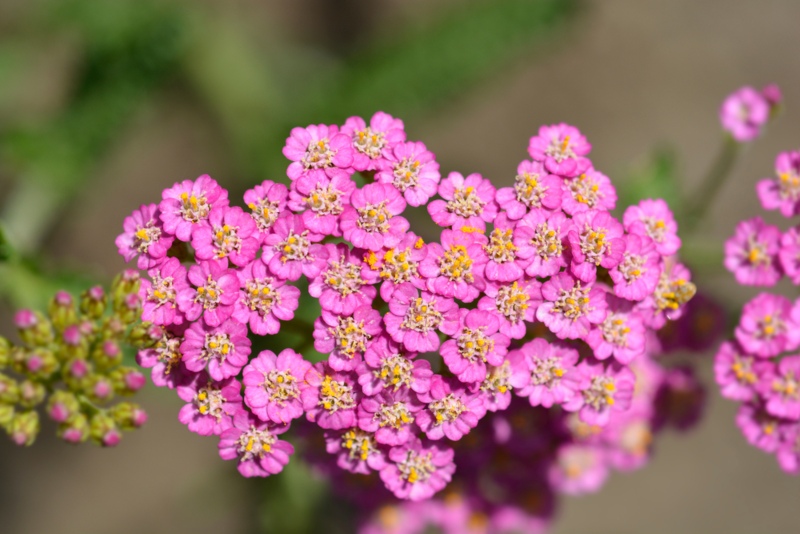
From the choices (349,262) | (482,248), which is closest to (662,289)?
(482,248)

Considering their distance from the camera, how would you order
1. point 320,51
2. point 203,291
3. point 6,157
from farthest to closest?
point 320,51
point 6,157
point 203,291

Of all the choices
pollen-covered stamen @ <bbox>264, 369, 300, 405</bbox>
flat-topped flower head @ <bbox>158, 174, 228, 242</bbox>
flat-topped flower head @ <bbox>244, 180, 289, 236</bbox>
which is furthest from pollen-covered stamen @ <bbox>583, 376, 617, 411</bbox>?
flat-topped flower head @ <bbox>158, 174, 228, 242</bbox>

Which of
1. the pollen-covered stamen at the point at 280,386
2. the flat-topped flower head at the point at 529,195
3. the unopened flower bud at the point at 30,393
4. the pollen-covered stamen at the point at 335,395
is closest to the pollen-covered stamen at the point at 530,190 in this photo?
the flat-topped flower head at the point at 529,195

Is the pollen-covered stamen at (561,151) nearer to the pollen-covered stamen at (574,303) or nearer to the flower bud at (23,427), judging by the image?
the pollen-covered stamen at (574,303)

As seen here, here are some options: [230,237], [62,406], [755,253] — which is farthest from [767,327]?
[62,406]

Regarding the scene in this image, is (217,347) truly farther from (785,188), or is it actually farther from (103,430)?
(785,188)

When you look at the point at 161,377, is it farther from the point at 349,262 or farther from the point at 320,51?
the point at 320,51
